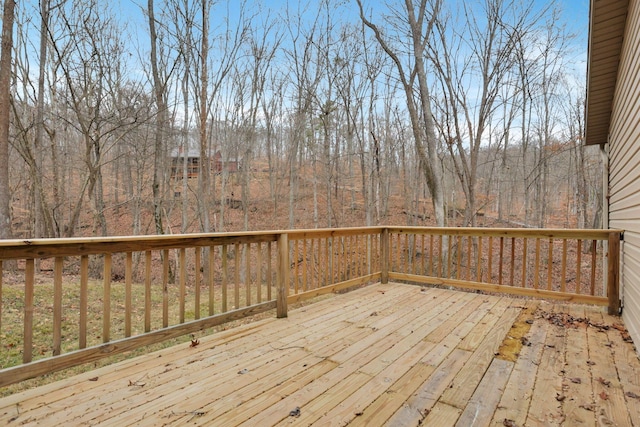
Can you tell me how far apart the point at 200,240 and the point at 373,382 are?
1.74 meters

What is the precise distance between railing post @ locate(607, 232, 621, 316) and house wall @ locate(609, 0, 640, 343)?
2.9 inches

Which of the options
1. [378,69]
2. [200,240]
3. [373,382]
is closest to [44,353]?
[200,240]

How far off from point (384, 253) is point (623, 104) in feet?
10.9

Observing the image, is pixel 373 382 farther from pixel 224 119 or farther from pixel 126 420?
pixel 224 119

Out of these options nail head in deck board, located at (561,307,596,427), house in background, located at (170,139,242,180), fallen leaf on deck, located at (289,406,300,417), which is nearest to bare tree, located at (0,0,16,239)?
house in background, located at (170,139,242,180)

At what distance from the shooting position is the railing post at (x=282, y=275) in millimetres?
3539

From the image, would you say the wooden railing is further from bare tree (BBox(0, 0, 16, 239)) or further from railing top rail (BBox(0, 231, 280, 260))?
bare tree (BBox(0, 0, 16, 239))

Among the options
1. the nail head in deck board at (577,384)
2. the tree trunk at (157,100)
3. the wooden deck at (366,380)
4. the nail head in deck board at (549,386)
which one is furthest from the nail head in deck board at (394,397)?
the tree trunk at (157,100)

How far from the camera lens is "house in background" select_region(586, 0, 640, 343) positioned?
2822 millimetres

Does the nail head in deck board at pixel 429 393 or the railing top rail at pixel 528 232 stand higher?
the railing top rail at pixel 528 232

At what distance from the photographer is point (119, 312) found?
17.7ft

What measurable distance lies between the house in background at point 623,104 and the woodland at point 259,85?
2961 mm

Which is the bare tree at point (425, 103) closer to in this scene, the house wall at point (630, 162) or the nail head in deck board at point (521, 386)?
the house wall at point (630, 162)

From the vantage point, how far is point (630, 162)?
315 cm
